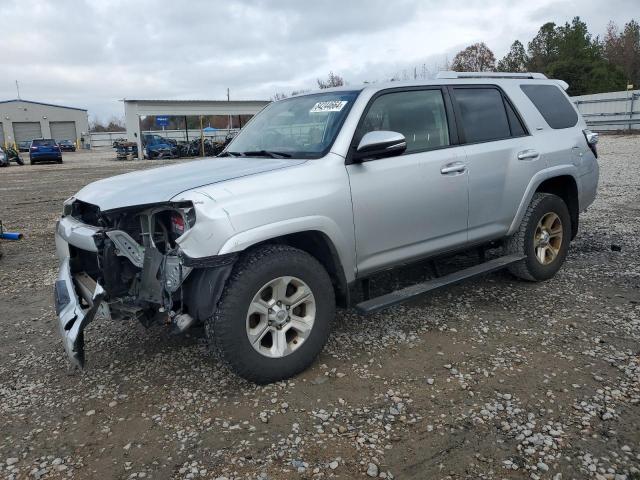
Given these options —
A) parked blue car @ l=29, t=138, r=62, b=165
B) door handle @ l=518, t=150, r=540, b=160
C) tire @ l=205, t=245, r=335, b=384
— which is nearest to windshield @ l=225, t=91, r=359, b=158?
tire @ l=205, t=245, r=335, b=384

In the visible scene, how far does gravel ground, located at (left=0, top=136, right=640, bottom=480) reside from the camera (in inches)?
105

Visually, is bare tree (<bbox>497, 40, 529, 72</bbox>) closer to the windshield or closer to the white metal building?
the white metal building

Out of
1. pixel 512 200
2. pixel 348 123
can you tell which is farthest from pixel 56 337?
pixel 512 200

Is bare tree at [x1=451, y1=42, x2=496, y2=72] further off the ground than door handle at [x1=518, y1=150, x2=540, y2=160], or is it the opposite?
bare tree at [x1=451, y1=42, x2=496, y2=72]

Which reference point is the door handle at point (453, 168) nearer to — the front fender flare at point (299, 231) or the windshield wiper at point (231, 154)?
the front fender flare at point (299, 231)

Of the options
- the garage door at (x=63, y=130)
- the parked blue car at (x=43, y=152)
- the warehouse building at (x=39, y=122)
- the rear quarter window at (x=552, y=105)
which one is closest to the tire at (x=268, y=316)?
the rear quarter window at (x=552, y=105)

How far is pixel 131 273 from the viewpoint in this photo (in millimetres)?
3426

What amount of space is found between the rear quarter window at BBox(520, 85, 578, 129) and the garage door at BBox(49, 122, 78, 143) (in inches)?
2901

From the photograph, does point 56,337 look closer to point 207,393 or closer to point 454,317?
point 207,393

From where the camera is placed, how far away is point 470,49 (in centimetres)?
5912

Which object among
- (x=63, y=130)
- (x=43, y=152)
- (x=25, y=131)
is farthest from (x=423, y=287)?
(x=63, y=130)

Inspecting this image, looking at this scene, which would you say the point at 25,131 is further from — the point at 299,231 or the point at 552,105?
the point at 299,231

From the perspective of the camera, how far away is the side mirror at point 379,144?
352 centimetres

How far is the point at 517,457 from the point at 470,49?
63089 millimetres
